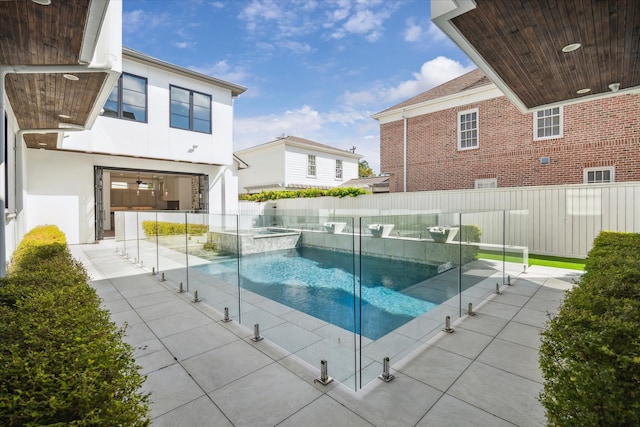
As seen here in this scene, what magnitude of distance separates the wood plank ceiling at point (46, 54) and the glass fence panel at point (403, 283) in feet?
12.2

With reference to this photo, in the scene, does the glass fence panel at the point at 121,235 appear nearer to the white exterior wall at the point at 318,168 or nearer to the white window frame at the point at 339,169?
the white exterior wall at the point at 318,168

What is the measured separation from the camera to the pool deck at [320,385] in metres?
2.17

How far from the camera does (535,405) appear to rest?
228 cm

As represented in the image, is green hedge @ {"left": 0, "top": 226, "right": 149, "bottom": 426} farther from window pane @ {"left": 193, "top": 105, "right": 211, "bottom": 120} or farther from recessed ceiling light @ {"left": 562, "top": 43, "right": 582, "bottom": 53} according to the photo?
window pane @ {"left": 193, "top": 105, "right": 211, "bottom": 120}

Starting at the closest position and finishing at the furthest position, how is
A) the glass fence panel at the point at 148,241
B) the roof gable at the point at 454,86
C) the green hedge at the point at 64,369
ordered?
the green hedge at the point at 64,369, the glass fence panel at the point at 148,241, the roof gable at the point at 454,86

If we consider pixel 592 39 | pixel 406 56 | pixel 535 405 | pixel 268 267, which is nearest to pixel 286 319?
pixel 268 267

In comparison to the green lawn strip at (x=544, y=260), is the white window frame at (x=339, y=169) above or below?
above

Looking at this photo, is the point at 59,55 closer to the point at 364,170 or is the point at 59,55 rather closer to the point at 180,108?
the point at 180,108

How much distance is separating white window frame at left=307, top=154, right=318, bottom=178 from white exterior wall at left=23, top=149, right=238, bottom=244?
10950 millimetres

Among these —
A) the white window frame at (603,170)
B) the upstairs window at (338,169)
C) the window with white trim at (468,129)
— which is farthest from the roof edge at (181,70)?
the white window frame at (603,170)

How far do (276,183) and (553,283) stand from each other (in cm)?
1636

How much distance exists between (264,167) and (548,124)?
15.7 m

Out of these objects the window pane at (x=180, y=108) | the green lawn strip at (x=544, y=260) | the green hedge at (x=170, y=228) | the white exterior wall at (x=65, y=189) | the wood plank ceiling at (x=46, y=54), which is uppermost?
the window pane at (x=180, y=108)

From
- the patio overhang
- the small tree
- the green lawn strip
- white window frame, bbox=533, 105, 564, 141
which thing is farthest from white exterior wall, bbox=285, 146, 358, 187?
the small tree
